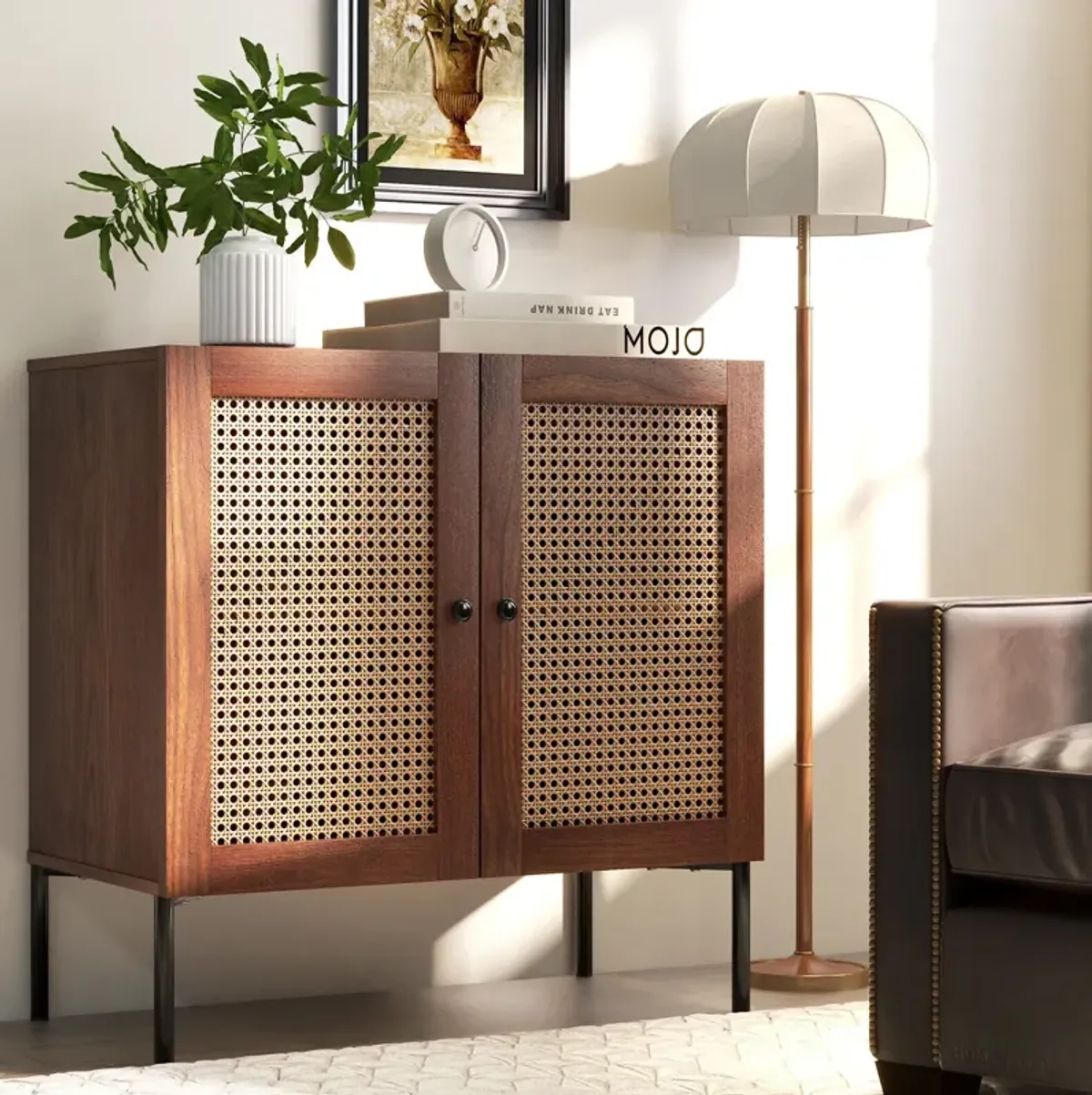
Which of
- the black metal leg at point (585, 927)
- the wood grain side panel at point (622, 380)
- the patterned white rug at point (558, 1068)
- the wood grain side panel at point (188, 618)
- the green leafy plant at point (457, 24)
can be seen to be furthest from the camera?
the black metal leg at point (585, 927)

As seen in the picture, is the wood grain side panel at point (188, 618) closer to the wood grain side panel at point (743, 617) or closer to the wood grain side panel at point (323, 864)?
the wood grain side panel at point (323, 864)

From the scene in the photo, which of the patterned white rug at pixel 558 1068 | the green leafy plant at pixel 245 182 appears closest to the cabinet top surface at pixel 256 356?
the green leafy plant at pixel 245 182

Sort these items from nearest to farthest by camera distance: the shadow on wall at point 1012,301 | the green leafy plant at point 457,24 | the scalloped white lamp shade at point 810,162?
the scalloped white lamp shade at point 810,162 < the green leafy plant at point 457,24 < the shadow on wall at point 1012,301

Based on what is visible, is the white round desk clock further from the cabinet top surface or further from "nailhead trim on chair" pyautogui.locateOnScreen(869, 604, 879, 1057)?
"nailhead trim on chair" pyautogui.locateOnScreen(869, 604, 879, 1057)

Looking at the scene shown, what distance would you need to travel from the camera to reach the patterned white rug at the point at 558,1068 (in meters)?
2.56

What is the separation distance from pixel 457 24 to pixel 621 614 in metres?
1.02

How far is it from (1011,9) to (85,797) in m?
2.22

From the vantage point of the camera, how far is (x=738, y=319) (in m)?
3.59

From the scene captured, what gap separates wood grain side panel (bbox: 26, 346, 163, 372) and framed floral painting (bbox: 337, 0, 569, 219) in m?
0.61

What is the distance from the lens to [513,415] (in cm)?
288

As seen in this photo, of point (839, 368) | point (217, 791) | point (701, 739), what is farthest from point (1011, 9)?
point (217, 791)

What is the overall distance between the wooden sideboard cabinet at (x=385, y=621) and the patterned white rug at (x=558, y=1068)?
0.17 meters

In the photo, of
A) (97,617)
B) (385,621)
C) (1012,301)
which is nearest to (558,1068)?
(385,621)

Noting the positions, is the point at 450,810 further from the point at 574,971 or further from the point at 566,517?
the point at 574,971
